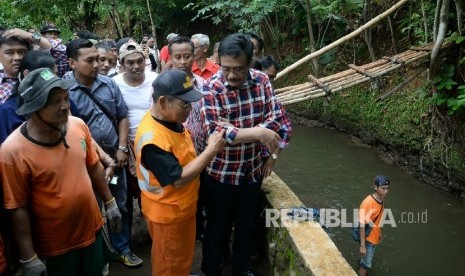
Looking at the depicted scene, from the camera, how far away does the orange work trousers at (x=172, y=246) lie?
236 cm

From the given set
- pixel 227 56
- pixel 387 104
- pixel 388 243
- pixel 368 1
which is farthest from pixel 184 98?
pixel 368 1

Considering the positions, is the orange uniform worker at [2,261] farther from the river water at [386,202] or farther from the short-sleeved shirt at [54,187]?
the river water at [386,202]

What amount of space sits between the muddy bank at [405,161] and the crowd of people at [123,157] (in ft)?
16.9

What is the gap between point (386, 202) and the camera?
639cm

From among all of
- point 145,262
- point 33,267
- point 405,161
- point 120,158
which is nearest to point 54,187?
point 33,267

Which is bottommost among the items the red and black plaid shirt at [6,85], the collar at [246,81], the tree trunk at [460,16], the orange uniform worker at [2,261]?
the orange uniform worker at [2,261]

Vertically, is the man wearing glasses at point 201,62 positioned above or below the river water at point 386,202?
above

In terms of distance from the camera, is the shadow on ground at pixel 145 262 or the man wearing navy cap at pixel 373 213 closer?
the shadow on ground at pixel 145 262

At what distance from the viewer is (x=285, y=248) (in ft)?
8.87

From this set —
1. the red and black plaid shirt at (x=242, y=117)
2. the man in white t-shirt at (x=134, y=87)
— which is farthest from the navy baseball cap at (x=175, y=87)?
the man in white t-shirt at (x=134, y=87)

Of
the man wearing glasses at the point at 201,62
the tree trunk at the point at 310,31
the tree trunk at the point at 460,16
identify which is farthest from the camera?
the tree trunk at the point at 310,31

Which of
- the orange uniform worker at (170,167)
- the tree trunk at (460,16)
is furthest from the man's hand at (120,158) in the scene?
the tree trunk at (460,16)

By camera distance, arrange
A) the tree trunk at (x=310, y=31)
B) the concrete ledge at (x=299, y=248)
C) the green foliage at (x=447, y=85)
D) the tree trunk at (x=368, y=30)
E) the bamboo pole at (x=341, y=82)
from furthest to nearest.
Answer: the tree trunk at (x=310, y=31) < the tree trunk at (x=368, y=30) < the green foliage at (x=447, y=85) < the bamboo pole at (x=341, y=82) < the concrete ledge at (x=299, y=248)

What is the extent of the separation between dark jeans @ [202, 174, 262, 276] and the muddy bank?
5009 millimetres
